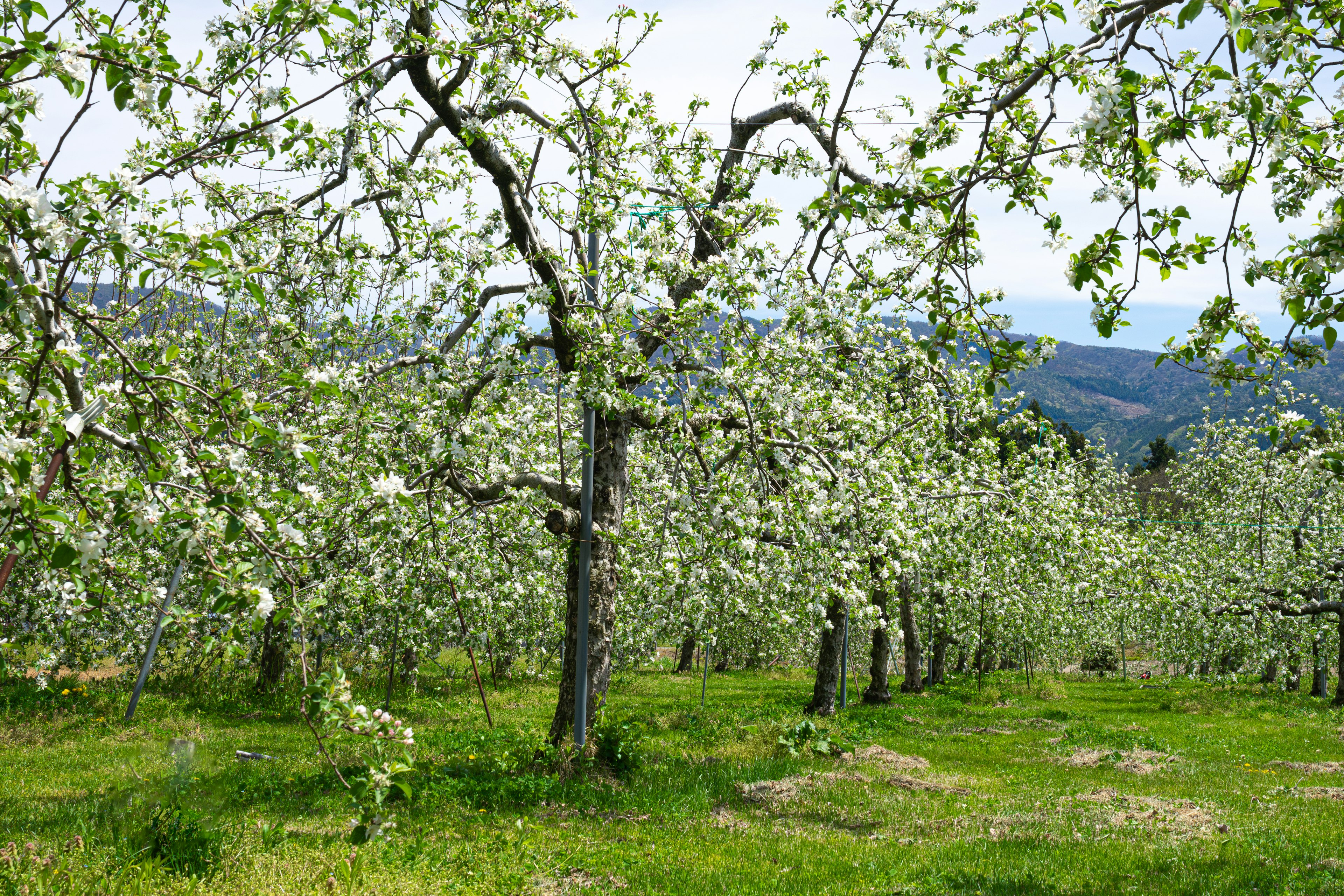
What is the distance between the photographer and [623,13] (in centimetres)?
635

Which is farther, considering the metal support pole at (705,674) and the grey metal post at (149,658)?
the metal support pole at (705,674)

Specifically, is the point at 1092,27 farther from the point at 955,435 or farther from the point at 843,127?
the point at 955,435

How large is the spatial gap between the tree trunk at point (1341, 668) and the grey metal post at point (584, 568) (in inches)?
739

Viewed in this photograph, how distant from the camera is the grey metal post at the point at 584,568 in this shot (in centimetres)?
825

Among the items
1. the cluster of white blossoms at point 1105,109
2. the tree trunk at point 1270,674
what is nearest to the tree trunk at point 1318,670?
the tree trunk at point 1270,674

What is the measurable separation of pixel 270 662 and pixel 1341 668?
23.6 metres

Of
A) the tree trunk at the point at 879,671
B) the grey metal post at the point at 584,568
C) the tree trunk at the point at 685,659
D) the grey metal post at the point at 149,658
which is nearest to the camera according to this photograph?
the grey metal post at the point at 584,568

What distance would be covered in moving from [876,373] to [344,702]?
8.88m

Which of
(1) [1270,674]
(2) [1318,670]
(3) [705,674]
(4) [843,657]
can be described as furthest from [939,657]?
(3) [705,674]

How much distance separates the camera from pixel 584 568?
8.38 meters

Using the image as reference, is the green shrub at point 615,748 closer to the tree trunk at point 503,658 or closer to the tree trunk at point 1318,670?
the tree trunk at point 503,658

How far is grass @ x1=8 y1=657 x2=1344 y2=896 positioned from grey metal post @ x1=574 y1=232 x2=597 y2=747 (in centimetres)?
66

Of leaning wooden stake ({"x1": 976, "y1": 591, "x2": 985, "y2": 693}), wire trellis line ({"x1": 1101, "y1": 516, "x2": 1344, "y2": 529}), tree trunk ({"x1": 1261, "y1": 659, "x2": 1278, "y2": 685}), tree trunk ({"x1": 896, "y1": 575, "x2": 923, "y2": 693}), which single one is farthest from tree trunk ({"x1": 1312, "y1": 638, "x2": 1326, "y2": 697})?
tree trunk ({"x1": 896, "y1": 575, "x2": 923, "y2": 693})

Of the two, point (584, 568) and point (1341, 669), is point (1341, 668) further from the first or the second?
point (584, 568)
